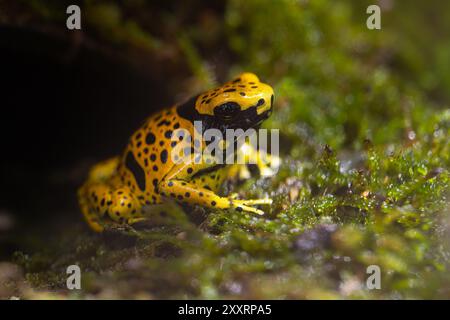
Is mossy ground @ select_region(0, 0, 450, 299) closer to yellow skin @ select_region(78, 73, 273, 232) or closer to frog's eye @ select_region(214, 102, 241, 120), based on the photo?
yellow skin @ select_region(78, 73, 273, 232)

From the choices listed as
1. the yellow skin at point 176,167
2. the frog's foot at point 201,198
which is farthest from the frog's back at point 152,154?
the frog's foot at point 201,198

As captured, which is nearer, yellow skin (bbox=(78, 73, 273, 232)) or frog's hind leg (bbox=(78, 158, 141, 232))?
yellow skin (bbox=(78, 73, 273, 232))

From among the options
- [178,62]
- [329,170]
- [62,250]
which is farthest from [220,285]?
[178,62]

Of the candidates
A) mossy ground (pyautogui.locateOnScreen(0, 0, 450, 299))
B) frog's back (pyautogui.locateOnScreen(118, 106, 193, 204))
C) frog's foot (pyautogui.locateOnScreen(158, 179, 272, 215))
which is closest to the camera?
mossy ground (pyautogui.locateOnScreen(0, 0, 450, 299))

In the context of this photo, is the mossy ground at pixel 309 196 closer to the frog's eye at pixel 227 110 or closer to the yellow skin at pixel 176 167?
the yellow skin at pixel 176 167

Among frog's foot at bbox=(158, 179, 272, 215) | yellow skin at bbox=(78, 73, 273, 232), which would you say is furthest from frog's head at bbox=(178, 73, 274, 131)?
frog's foot at bbox=(158, 179, 272, 215)

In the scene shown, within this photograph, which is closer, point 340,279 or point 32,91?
point 340,279

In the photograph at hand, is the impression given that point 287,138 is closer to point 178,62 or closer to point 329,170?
point 329,170
